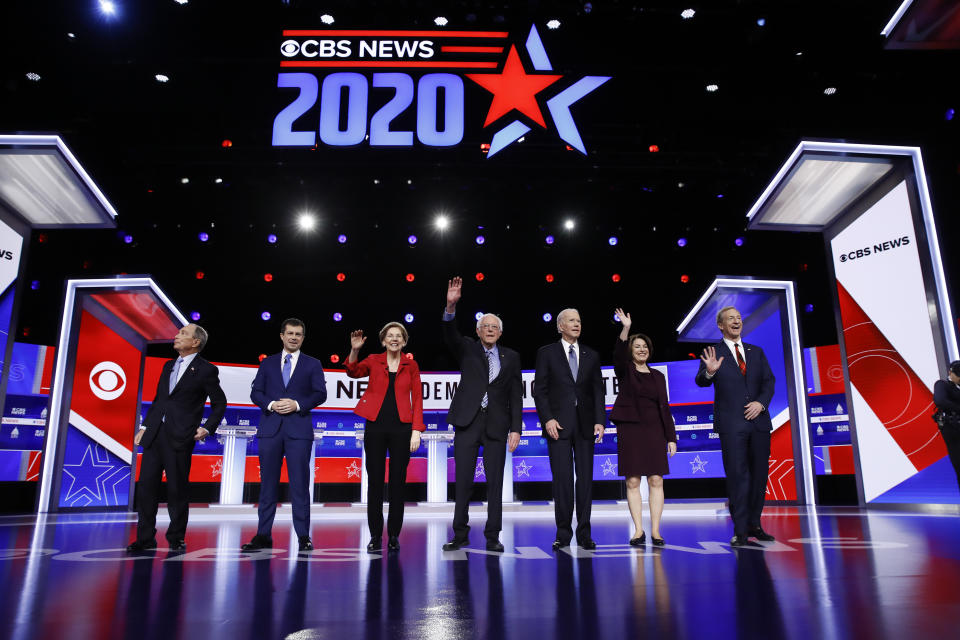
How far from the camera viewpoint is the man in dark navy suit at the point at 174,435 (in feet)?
12.3

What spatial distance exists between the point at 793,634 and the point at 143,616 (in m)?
1.82

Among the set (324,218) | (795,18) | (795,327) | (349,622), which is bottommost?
(349,622)

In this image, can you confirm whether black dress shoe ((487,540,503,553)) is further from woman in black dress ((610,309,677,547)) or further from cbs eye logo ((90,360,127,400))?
cbs eye logo ((90,360,127,400))

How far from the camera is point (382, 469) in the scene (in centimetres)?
382

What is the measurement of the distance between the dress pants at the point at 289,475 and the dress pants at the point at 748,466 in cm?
250

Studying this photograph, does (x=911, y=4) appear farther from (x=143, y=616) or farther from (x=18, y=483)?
(x=18, y=483)

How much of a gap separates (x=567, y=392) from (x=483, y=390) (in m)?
0.52

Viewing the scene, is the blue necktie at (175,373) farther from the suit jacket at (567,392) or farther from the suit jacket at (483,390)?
the suit jacket at (567,392)

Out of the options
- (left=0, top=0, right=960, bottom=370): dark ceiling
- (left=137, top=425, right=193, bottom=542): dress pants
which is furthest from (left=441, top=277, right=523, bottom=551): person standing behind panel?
(left=0, top=0, right=960, bottom=370): dark ceiling

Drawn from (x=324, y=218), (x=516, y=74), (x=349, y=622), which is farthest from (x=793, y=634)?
(x=324, y=218)

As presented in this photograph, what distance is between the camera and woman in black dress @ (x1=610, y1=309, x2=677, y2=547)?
12.8 ft

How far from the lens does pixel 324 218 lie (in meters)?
11.2

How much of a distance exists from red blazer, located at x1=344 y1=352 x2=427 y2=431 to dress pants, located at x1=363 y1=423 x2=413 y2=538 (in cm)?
9

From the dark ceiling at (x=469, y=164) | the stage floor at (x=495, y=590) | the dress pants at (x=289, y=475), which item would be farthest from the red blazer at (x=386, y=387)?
the dark ceiling at (x=469, y=164)
